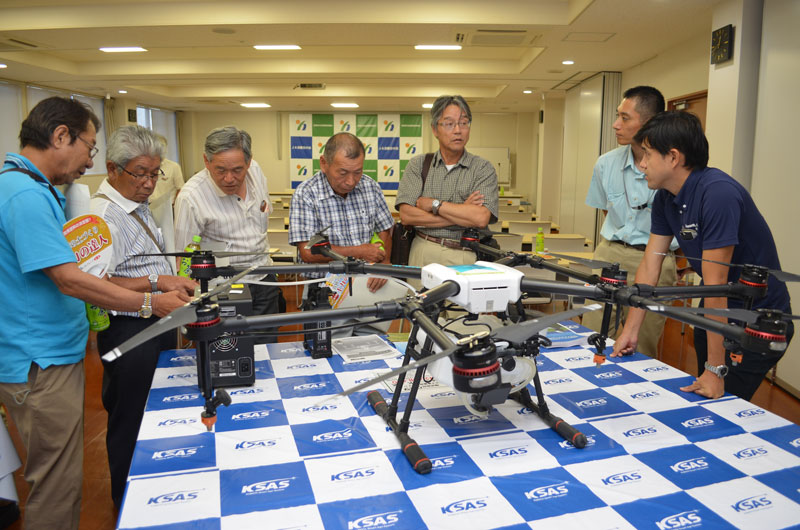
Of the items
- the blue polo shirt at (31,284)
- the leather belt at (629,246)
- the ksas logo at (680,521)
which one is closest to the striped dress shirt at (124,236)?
the blue polo shirt at (31,284)

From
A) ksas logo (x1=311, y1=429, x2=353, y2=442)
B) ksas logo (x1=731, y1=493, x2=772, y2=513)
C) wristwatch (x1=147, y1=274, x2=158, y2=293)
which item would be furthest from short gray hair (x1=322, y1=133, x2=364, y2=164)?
ksas logo (x1=731, y1=493, x2=772, y2=513)

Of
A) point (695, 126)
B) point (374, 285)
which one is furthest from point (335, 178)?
point (695, 126)

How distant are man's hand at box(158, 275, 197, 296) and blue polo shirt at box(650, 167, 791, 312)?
1813 mm

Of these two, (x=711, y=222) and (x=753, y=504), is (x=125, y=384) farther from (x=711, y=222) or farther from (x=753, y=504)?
(x=711, y=222)

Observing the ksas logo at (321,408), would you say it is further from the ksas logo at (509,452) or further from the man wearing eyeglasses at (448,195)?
the man wearing eyeglasses at (448,195)

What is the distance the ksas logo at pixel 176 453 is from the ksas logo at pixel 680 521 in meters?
1.17

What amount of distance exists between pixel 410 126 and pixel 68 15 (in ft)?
31.1

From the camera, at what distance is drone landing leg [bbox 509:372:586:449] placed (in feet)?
4.99

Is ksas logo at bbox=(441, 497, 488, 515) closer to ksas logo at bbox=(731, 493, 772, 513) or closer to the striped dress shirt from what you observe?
ksas logo at bbox=(731, 493, 772, 513)

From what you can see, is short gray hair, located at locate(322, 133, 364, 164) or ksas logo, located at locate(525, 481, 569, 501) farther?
short gray hair, located at locate(322, 133, 364, 164)

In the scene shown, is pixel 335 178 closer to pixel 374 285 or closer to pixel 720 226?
pixel 374 285

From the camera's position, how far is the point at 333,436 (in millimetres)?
1588

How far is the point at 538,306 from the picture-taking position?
20.5 feet

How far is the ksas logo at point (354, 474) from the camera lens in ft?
4.49
